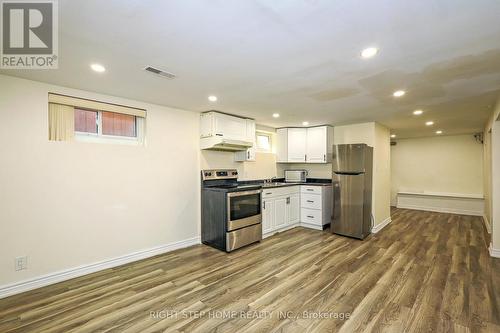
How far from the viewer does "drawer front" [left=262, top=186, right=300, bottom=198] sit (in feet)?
14.3

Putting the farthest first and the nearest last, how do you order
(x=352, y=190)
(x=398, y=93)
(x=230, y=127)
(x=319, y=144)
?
(x=319, y=144) < (x=352, y=190) < (x=230, y=127) < (x=398, y=93)

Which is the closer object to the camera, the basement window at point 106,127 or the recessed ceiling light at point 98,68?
the recessed ceiling light at point 98,68

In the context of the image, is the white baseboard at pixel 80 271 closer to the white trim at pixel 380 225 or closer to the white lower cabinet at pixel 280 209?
the white lower cabinet at pixel 280 209

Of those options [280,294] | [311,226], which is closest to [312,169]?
[311,226]

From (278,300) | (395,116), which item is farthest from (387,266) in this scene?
(395,116)

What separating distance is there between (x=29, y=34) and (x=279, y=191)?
398cm

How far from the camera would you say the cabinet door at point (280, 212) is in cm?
455

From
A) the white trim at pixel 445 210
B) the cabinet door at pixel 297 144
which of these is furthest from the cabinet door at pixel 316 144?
the white trim at pixel 445 210

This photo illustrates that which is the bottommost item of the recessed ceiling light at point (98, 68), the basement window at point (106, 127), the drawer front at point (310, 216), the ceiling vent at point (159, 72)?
the drawer front at point (310, 216)

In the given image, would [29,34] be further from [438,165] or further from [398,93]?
[438,165]

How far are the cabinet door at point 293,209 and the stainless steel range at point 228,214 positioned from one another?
1.07 meters

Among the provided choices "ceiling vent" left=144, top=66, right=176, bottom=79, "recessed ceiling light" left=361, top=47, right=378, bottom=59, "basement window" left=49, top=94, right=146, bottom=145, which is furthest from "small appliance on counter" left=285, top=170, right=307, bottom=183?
"ceiling vent" left=144, top=66, right=176, bottom=79

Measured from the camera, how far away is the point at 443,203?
6578mm

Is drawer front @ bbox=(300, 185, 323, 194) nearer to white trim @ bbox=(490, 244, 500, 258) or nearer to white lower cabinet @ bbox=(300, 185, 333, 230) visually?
white lower cabinet @ bbox=(300, 185, 333, 230)
